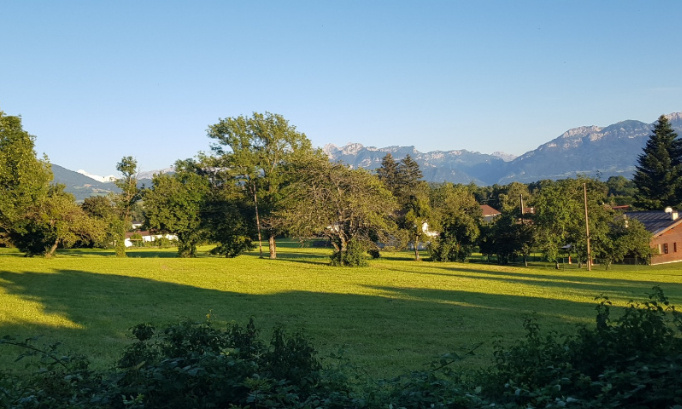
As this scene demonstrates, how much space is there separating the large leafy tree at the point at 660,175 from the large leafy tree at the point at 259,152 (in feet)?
178

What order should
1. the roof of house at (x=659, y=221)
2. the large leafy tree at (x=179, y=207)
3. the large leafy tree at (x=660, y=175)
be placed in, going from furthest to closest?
the large leafy tree at (x=660, y=175) < the roof of house at (x=659, y=221) < the large leafy tree at (x=179, y=207)

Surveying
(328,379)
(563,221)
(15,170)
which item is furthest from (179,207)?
(328,379)

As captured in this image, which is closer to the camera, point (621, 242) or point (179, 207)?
point (179, 207)

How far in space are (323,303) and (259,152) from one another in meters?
31.1

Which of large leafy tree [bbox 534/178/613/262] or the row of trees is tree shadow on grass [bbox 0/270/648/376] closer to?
the row of trees

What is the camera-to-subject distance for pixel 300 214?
3931 centimetres

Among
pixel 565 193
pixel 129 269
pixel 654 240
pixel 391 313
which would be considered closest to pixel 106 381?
pixel 391 313

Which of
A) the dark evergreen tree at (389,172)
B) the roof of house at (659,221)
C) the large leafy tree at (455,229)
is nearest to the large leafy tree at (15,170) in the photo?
the large leafy tree at (455,229)

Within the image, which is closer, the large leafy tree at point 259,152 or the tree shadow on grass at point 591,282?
the tree shadow on grass at point 591,282

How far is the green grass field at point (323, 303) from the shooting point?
13.6 meters

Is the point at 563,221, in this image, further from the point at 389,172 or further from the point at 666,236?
the point at 389,172

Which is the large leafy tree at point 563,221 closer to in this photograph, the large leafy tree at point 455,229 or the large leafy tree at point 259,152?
the large leafy tree at point 455,229

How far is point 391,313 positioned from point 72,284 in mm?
17323

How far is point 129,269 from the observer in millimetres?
36281
